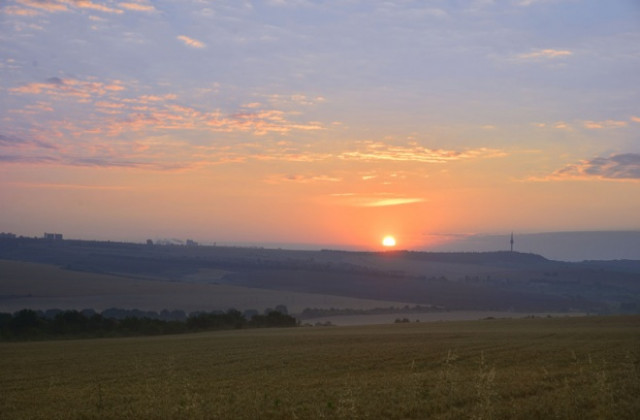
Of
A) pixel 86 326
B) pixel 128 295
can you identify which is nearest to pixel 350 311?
pixel 128 295

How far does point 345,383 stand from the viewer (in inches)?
719

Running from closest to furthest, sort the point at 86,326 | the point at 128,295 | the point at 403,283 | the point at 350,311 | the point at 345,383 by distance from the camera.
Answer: the point at 345,383 → the point at 86,326 → the point at 350,311 → the point at 128,295 → the point at 403,283

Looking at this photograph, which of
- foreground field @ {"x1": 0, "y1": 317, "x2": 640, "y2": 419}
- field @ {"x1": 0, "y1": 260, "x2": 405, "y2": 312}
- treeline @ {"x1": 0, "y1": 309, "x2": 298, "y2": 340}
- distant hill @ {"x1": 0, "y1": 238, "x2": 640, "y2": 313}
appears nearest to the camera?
foreground field @ {"x1": 0, "y1": 317, "x2": 640, "y2": 419}

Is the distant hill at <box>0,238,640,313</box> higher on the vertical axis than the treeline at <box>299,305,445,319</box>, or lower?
higher

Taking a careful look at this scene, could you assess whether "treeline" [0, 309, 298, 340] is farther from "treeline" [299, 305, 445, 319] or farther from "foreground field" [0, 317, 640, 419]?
"treeline" [299, 305, 445, 319]

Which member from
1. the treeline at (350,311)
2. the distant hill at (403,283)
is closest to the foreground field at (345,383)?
the treeline at (350,311)

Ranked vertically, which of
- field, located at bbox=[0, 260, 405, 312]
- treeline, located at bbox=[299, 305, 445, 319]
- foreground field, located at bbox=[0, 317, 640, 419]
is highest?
foreground field, located at bbox=[0, 317, 640, 419]

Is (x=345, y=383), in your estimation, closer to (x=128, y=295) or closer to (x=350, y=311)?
(x=350, y=311)

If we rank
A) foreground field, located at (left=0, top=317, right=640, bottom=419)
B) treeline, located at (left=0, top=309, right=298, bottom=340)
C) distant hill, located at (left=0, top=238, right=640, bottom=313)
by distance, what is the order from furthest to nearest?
distant hill, located at (left=0, top=238, right=640, bottom=313), treeline, located at (left=0, top=309, right=298, bottom=340), foreground field, located at (left=0, top=317, right=640, bottom=419)

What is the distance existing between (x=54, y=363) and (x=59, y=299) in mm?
97480

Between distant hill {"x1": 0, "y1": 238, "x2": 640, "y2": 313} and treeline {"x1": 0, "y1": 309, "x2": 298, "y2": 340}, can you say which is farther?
distant hill {"x1": 0, "y1": 238, "x2": 640, "y2": 313}

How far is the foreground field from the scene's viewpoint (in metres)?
14.3

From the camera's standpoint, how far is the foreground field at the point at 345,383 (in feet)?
46.9

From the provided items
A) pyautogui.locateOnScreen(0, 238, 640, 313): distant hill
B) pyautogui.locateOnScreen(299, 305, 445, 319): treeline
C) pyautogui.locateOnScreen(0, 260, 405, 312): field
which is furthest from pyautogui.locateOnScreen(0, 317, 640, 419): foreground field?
pyautogui.locateOnScreen(0, 238, 640, 313): distant hill
